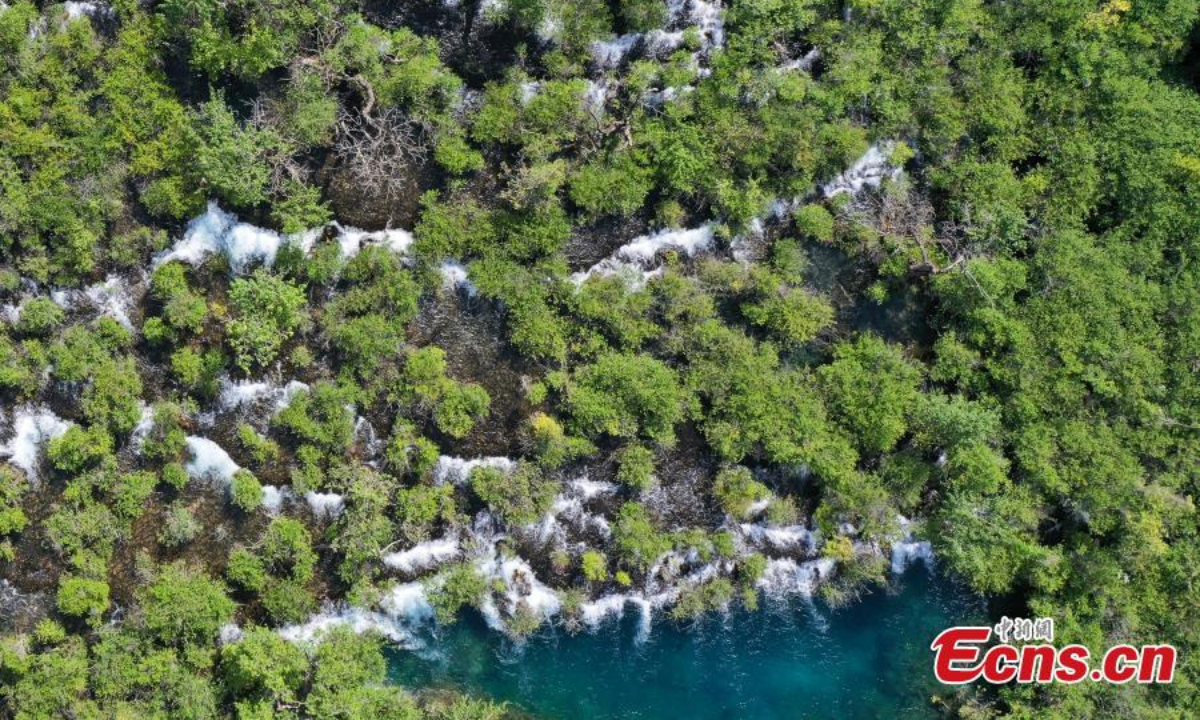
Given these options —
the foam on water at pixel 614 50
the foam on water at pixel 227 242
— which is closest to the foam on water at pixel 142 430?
the foam on water at pixel 227 242

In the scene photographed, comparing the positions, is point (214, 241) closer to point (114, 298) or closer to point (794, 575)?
point (114, 298)

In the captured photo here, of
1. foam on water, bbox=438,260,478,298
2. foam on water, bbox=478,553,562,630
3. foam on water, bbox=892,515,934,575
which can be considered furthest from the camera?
foam on water, bbox=892,515,934,575

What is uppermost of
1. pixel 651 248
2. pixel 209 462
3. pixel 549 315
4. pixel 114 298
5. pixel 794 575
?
pixel 114 298

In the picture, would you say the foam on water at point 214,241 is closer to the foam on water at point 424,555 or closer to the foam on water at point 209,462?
the foam on water at point 209,462

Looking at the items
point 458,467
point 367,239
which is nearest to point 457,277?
point 367,239

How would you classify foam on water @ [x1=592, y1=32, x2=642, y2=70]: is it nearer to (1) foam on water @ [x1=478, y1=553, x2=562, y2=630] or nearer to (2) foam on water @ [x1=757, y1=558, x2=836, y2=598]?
(1) foam on water @ [x1=478, y1=553, x2=562, y2=630]

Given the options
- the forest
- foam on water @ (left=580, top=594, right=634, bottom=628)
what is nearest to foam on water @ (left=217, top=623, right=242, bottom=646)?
the forest
